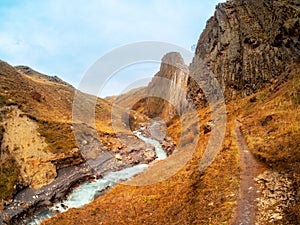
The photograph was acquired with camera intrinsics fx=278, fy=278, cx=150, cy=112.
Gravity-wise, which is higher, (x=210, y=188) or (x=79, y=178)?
(x=79, y=178)

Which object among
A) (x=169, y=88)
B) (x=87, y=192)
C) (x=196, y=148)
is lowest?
(x=87, y=192)

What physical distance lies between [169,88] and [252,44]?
5122 centimetres

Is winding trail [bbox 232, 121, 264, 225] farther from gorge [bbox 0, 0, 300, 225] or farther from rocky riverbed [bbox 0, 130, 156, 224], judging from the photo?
rocky riverbed [bbox 0, 130, 156, 224]

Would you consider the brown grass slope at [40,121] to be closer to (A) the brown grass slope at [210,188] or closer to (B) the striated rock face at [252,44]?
(A) the brown grass slope at [210,188]

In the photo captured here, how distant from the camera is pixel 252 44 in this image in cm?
5378

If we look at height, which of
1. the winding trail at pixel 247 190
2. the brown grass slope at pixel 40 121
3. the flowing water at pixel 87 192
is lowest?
the flowing water at pixel 87 192

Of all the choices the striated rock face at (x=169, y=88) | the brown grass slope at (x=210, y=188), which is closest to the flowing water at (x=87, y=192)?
the brown grass slope at (x=210, y=188)

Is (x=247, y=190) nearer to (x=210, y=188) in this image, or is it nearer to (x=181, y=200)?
(x=210, y=188)

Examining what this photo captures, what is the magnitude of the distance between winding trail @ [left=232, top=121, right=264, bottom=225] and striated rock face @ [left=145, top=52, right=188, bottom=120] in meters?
52.8

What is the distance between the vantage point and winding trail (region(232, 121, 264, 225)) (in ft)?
47.8

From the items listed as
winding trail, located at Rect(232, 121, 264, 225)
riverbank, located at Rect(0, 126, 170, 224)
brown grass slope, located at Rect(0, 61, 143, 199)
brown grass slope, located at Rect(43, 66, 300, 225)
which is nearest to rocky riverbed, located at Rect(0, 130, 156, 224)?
riverbank, located at Rect(0, 126, 170, 224)

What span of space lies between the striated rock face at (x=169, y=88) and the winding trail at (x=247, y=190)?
52.8 metres

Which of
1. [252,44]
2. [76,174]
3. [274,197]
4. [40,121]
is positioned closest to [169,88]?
[252,44]

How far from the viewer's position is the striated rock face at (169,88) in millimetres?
83000
